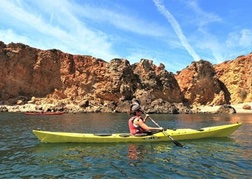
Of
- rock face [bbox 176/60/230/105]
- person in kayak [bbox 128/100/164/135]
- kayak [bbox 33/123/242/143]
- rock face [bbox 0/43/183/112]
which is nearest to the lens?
person in kayak [bbox 128/100/164/135]

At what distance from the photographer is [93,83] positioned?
206 ft

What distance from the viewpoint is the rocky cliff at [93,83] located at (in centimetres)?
5662

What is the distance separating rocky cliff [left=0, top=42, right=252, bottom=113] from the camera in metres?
56.6

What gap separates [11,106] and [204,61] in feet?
154

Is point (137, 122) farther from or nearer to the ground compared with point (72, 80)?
nearer to the ground

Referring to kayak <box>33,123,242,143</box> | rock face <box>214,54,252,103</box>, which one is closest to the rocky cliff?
rock face <box>214,54,252,103</box>

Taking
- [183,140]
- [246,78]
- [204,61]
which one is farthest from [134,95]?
[183,140]

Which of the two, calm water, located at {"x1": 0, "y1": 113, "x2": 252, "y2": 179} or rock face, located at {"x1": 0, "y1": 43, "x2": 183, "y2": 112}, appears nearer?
calm water, located at {"x1": 0, "y1": 113, "x2": 252, "y2": 179}

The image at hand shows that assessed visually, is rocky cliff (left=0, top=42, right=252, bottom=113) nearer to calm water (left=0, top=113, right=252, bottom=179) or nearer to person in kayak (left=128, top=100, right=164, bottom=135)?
person in kayak (left=128, top=100, right=164, bottom=135)

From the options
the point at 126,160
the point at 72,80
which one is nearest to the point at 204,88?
the point at 72,80

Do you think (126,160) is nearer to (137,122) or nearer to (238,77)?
(137,122)

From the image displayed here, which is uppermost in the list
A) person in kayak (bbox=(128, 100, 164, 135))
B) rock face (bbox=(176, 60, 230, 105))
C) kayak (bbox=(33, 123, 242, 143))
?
rock face (bbox=(176, 60, 230, 105))

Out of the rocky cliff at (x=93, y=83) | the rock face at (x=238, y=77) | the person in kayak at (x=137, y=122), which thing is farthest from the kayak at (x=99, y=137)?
the rock face at (x=238, y=77)

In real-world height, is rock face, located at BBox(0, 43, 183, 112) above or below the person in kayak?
above
